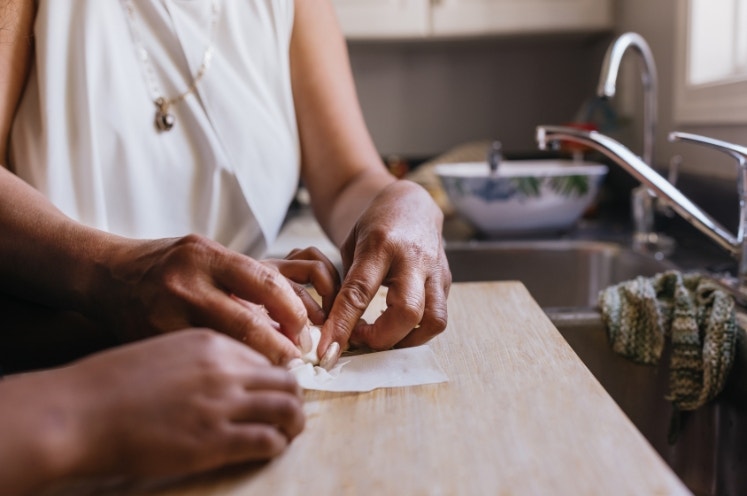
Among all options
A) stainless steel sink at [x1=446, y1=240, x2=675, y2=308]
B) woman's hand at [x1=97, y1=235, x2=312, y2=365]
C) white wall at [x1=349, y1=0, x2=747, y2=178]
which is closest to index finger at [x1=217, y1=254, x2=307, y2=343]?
woman's hand at [x1=97, y1=235, x2=312, y2=365]

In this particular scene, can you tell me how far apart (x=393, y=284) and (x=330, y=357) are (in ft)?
Answer: 0.26

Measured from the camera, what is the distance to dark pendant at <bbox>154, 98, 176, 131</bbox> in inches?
30.5

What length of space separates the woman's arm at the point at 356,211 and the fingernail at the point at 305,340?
0.01 m

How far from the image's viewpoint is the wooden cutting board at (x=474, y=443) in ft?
1.19

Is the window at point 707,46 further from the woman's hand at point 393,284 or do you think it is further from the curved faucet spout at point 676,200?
the woman's hand at point 393,284

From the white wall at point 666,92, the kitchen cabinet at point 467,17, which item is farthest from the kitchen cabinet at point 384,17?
the white wall at point 666,92

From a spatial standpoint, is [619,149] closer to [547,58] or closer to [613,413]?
[613,413]

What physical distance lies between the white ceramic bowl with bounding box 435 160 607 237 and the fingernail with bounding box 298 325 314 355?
0.78m

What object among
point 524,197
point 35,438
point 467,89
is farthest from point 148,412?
point 467,89

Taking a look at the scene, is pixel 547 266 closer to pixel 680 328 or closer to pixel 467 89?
pixel 680 328

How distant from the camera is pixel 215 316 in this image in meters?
0.45

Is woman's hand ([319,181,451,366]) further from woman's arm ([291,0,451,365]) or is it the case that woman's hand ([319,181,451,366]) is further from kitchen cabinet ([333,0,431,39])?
kitchen cabinet ([333,0,431,39])

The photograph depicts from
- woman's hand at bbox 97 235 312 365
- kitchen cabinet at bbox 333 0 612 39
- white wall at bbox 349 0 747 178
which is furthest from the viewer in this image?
white wall at bbox 349 0 747 178

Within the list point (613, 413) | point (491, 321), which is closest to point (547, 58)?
point (491, 321)
